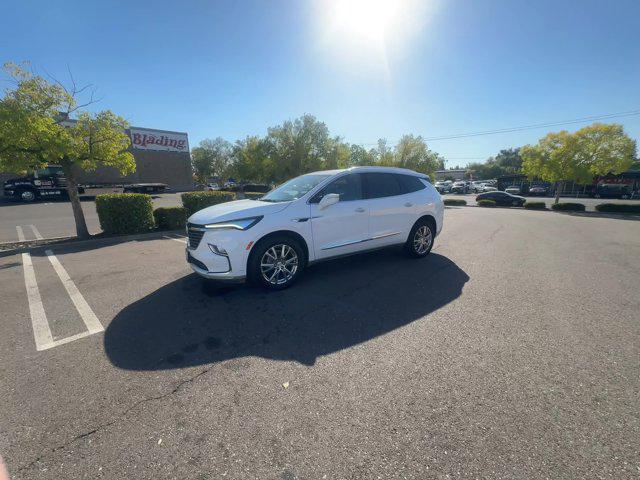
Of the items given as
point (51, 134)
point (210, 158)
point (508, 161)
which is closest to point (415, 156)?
point (51, 134)

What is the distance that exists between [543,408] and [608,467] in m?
0.44

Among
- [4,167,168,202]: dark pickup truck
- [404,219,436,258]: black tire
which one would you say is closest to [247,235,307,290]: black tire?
[404,219,436,258]: black tire

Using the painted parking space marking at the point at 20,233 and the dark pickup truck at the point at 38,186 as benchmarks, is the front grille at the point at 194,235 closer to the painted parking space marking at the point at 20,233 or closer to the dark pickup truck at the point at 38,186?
the painted parking space marking at the point at 20,233

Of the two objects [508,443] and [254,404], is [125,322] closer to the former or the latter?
[254,404]

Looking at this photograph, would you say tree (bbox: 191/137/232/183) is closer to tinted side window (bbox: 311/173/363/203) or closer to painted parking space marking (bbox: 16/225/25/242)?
painted parking space marking (bbox: 16/225/25/242)

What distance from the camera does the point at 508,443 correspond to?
5.83 feet

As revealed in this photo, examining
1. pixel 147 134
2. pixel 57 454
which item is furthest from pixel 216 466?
pixel 147 134

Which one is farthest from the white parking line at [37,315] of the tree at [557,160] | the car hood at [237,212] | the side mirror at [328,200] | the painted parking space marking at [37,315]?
the tree at [557,160]

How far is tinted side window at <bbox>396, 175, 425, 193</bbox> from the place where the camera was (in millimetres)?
5483

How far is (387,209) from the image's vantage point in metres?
5.08

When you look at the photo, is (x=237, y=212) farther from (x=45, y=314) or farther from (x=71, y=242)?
(x=71, y=242)

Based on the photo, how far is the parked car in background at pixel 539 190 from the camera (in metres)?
43.1

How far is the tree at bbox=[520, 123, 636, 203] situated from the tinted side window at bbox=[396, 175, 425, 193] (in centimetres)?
2401

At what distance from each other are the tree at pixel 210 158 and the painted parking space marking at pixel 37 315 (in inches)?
2440
